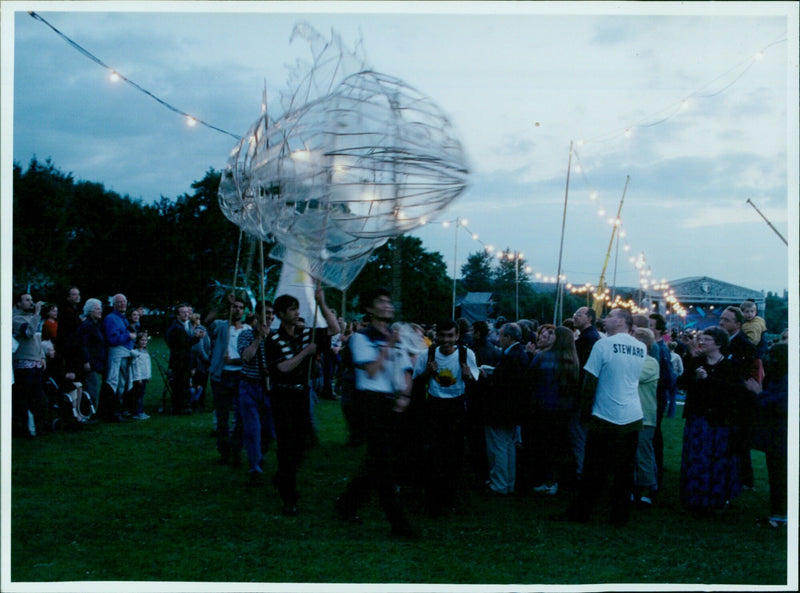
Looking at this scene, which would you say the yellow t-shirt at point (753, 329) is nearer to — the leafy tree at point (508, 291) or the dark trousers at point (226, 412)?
the dark trousers at point (226, 412)

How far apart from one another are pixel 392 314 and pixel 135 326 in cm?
761

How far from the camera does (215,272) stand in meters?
45.8

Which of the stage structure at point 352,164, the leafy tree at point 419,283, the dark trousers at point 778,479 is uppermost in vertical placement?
the leafy tree at point 419,283

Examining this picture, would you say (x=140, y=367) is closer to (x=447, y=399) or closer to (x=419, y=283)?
(x=447, y=399)

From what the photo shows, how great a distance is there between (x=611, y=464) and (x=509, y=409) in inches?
43.9

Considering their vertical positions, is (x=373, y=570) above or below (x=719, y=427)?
below

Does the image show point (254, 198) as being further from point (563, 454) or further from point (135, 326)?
point (135, 326)

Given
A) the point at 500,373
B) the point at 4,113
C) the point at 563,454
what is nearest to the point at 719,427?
the point at 563,454

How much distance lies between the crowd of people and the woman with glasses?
11 millimetres

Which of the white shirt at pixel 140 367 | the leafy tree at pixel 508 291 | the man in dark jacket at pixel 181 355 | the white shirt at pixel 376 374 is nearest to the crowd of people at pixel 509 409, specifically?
the white shirt at pixel 376 374

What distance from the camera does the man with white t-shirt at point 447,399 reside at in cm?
652

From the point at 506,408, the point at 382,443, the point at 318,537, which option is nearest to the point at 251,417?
the point at 318,537

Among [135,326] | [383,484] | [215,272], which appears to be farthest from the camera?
[215,272]

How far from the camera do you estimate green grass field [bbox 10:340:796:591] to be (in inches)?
190
